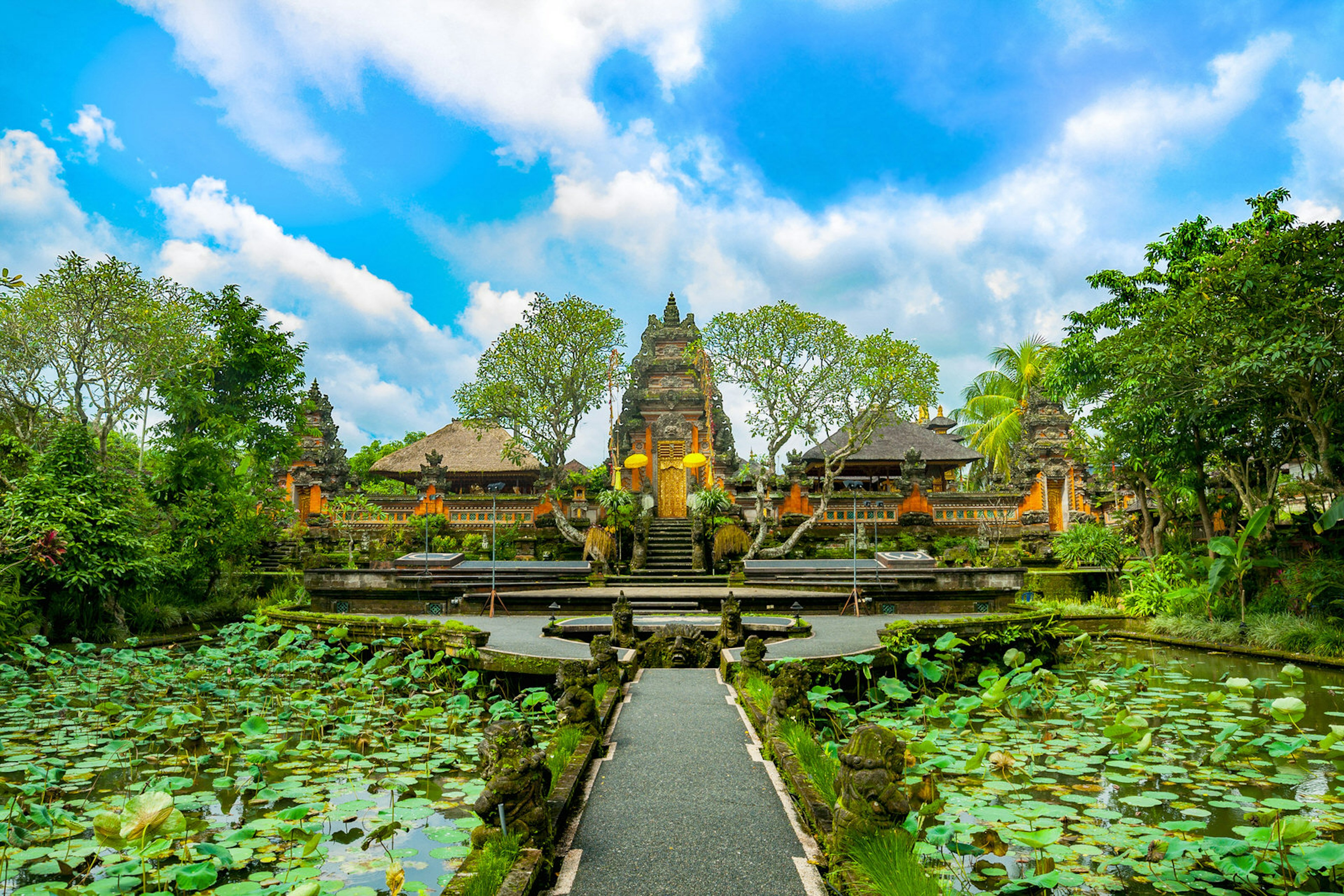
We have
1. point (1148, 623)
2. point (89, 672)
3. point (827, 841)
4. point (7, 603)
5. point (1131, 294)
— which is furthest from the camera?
point (1131, 294)

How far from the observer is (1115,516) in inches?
711

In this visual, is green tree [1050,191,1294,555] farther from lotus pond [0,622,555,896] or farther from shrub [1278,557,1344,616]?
lotus pond [0,622,555,896]

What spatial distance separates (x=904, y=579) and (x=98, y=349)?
59.5ft

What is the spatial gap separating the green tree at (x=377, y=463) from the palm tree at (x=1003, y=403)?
21825mm

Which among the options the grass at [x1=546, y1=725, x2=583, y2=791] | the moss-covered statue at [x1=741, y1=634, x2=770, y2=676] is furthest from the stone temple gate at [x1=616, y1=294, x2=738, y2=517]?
the grass at [x1=546, y1=725, x2=583, y2=791]

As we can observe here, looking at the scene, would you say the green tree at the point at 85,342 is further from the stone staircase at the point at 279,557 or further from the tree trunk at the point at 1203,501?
the tree trunk at the point at 1203,501

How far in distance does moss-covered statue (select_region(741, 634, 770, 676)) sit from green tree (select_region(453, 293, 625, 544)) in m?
14.5

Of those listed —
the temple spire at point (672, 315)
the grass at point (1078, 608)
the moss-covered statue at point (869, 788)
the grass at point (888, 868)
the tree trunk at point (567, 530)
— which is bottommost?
the grass at point (1078, 608)

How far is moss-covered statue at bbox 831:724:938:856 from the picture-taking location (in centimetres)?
335

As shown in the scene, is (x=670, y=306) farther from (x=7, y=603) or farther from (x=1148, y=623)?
(x=7, y=603)

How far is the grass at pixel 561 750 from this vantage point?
181 inches

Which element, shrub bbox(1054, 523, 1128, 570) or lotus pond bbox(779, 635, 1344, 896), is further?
shrub bbox(1054, 523, 1128, 570)

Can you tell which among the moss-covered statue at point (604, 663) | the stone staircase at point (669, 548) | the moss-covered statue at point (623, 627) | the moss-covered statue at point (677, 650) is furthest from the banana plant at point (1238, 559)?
the stone staircase at point (669, 548)

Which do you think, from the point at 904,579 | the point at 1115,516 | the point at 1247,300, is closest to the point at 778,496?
the point at 904,579
